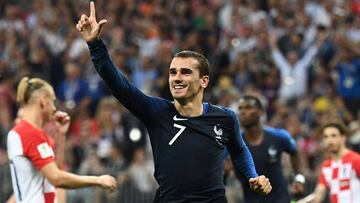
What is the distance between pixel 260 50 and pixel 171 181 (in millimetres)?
9603

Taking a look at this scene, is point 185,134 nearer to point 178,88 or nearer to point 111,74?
point 178,88

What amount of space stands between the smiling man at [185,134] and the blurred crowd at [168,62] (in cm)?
675

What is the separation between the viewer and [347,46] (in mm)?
16062

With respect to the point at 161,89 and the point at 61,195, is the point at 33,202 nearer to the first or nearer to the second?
the point at 61,195

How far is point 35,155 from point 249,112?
3.21m

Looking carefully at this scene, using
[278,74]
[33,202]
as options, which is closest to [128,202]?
[278,74]

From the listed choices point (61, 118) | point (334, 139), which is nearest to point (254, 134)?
point (334, 139)

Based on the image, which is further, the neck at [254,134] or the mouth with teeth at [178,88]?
the neck at [254,134]

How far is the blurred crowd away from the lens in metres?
15.2

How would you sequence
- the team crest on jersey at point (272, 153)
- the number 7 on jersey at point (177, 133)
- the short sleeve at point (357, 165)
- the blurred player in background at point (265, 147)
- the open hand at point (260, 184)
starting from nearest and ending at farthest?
the open hand at point (260, 184), the number 7 on jersey at point (177, 133), the blurred player in background at point (265, 147), the team crest on jersey at point (272, 153), the short sleeve at point (357, 165)

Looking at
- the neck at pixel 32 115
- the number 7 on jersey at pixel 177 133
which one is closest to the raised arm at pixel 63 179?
the neck at pixel 32 115

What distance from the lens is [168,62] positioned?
1683 centimetres

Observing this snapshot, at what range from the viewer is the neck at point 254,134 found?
1079cm

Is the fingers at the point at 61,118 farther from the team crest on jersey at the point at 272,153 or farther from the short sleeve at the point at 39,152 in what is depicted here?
the team crest on jersey at the point at 272,153
